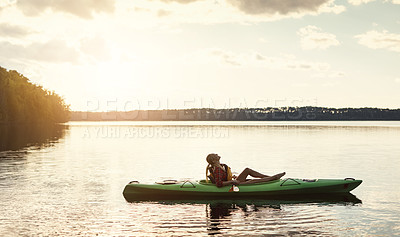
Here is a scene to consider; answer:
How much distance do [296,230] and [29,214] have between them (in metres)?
7.26

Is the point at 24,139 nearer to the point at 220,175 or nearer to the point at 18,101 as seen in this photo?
the point at 220,175

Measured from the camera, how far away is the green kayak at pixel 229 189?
14.0 m

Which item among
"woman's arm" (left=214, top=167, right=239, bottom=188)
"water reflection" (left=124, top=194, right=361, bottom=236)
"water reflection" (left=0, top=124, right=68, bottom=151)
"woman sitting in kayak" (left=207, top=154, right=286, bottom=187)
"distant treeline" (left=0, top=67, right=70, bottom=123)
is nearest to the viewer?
"water reflection" (left=124, top=194, right=361, bottom=236)

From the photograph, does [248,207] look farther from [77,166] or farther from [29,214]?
[77,166]

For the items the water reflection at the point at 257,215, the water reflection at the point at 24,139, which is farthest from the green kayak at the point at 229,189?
the water reflection at the point at 24,139

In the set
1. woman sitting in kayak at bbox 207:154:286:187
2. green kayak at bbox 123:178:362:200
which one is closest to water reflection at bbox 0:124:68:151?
green kayak at bbox 123:178:362:200

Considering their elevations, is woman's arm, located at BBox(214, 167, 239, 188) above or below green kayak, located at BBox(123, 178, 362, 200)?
above


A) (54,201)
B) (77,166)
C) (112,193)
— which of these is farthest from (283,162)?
(54,201)

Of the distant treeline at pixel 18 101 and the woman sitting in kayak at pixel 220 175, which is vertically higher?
the distant treeline at pixel 18 101

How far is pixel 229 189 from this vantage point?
13930 mm

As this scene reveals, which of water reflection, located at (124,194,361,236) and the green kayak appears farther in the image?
the green kayak

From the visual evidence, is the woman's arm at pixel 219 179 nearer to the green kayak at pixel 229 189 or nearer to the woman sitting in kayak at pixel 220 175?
the woman sitting in kayak at pixel 220 175

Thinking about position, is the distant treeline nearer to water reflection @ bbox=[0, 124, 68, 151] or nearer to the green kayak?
water reflection @ bbox=[0, 124, 68, 151]

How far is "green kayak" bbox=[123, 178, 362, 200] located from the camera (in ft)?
46.0
